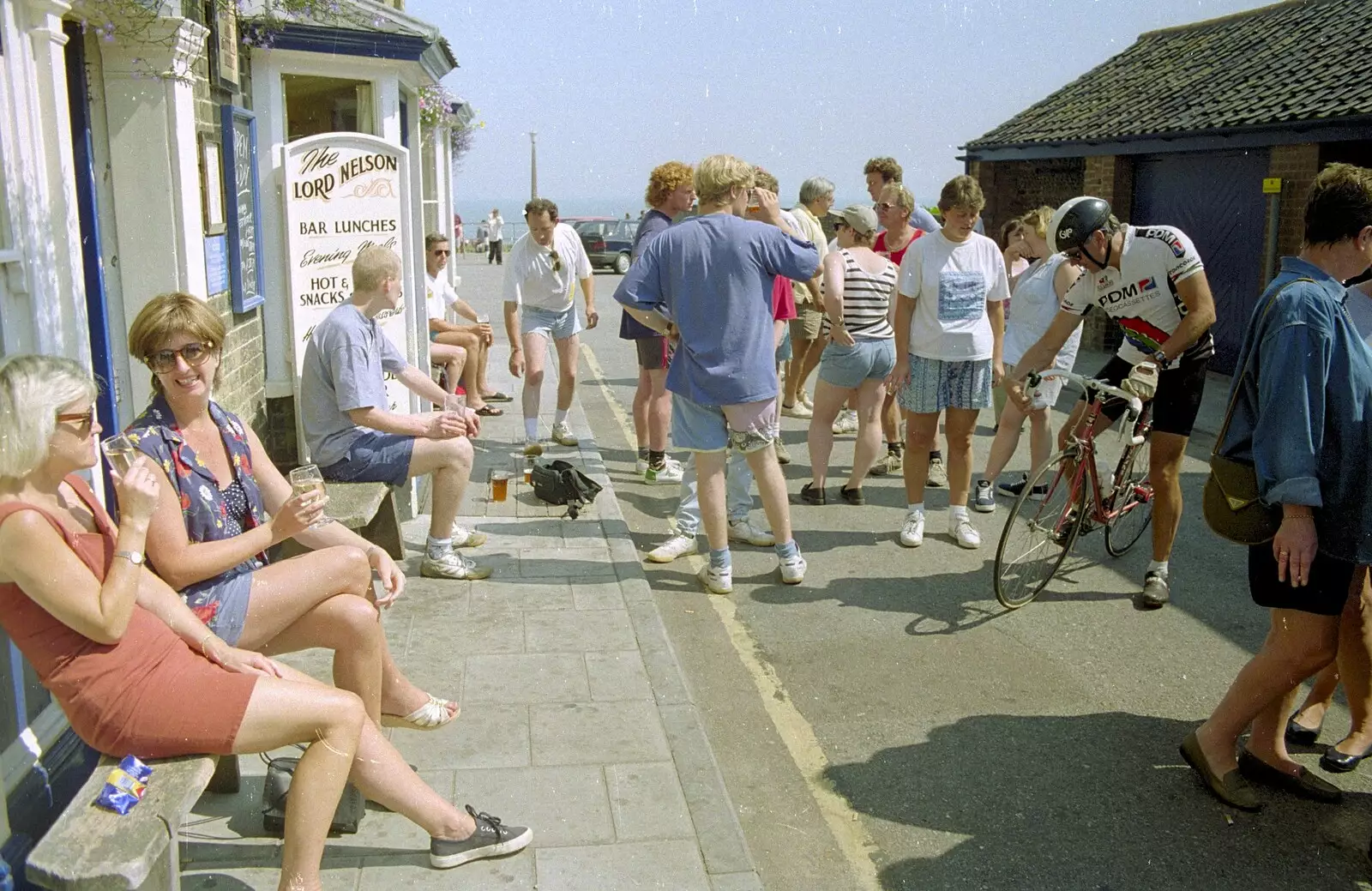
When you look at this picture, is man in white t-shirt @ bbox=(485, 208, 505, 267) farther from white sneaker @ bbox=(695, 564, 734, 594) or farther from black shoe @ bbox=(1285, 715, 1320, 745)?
black shoe @ bbox=(1285, 715, 1320, 745)

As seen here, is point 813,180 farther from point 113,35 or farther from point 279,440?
point 113,35

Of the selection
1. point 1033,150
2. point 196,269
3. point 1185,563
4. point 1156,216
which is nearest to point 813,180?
point 1185,563

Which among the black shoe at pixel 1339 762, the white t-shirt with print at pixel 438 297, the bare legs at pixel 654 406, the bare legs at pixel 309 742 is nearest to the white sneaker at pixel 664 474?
the bare legs at pixel 654 406

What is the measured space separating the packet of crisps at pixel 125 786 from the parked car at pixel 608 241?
3223 cm

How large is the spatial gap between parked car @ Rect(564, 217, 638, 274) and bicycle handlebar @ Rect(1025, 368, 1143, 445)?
95.2ft

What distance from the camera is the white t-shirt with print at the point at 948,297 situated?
21.7 feet

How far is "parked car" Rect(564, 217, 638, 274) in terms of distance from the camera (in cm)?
3516

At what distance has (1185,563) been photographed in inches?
258

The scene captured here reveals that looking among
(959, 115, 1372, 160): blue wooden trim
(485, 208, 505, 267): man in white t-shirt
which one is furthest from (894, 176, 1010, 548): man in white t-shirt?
(485, 208, 505, 267): man in white t-shirt

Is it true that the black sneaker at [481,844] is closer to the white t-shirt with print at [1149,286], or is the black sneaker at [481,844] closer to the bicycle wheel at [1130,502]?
the white t-shirt with print at [1149,286]

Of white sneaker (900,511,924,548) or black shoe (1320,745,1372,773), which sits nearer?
black shoe (1320,745,1372,773)

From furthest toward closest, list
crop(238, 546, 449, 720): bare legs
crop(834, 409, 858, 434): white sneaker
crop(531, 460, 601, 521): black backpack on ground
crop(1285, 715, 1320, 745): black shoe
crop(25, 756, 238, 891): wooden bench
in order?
crop(834, 409, 858, 434): white sneaker → crop(531, 460, 601, 521): black backpack on ground → crop(1285, 715, 1320, 745): black shoe → crop(238, 546, 449, 720): bare legs → crop(25, 756, 238, 891): wooden bench

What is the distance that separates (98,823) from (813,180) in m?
7.46

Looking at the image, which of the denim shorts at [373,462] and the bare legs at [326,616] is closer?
the bare legs at [326,616]
